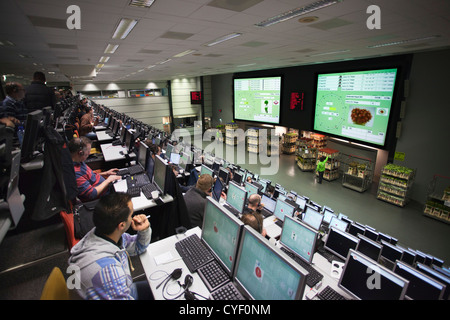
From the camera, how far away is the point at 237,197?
4.15 metres

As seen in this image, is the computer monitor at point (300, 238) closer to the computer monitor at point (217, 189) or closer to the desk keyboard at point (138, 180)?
the computer monitor at point (217, 189)

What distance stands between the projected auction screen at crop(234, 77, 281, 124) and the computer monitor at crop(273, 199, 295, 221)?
26.8 feet

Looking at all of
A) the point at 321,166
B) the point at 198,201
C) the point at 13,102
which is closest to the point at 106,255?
the point at 198,201

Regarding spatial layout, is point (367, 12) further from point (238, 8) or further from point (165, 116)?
point (165, 116)

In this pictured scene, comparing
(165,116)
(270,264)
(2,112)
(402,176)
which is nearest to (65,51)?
(2,112)

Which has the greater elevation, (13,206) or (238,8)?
(238,8)

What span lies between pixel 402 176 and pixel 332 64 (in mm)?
5244

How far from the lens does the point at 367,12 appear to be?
2982 millimetres

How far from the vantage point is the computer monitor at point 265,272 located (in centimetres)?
124

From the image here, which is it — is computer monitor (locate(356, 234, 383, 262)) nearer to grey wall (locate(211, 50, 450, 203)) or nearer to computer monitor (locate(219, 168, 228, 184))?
computer monitor (locate(219, 168, 228, 184))

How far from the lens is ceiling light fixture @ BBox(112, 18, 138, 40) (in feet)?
11.0

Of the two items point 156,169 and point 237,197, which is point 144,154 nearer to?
point 156,169

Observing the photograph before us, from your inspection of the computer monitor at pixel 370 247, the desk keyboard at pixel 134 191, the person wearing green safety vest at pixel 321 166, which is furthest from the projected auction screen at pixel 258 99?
the desk keyboard at pixel 134 191

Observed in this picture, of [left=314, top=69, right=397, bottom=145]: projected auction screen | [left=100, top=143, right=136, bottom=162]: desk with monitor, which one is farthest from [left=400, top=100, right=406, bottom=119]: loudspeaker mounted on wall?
[left=100, top=143, right=136, bottom=162]: desk with monitor
